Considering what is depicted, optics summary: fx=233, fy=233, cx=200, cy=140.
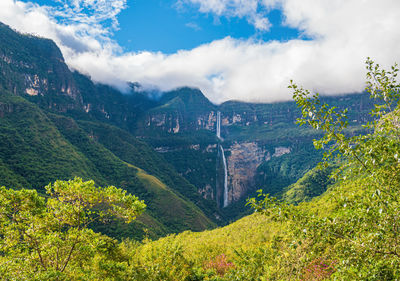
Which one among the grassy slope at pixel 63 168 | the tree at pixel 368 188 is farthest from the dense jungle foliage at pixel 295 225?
the grassy slope at pixel 63 168

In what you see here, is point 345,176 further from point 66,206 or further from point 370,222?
point 66,206

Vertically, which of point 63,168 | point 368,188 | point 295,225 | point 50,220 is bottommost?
point 63,168

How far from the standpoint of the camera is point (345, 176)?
577cm

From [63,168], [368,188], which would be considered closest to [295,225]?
[368,188]

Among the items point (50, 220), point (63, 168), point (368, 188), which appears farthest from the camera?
point (63, 168)

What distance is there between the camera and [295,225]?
643cm

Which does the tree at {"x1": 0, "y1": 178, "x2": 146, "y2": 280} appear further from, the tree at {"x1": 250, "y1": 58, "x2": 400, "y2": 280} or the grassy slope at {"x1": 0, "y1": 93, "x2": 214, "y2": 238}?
the grassy slope at {"x1": 0, "y1": 93, "x2": 214, "y2": 238}

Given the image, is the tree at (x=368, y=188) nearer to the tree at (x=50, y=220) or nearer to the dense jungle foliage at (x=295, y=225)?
the dense jungle foliage at (x=295, y=225)

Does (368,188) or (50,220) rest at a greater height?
(368,188)

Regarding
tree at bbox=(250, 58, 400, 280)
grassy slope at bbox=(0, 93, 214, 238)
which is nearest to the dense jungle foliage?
tree at bbox=(250, 58, 400, 280)

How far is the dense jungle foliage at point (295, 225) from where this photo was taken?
19.0 ft

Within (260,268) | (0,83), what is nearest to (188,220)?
(260,268)

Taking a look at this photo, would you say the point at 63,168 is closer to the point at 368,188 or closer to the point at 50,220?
the point at 50,220

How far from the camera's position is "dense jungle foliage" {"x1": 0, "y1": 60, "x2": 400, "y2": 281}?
5785 mm
